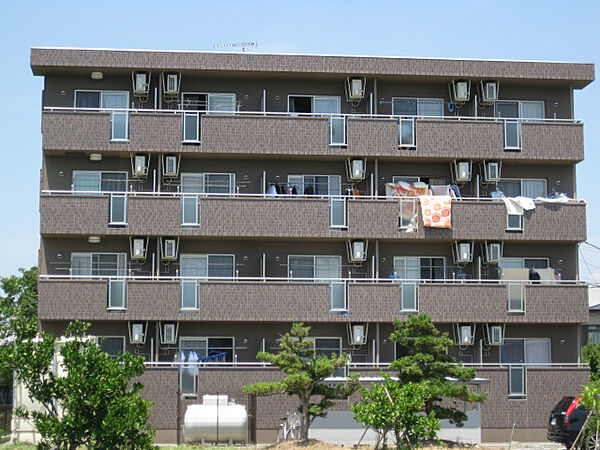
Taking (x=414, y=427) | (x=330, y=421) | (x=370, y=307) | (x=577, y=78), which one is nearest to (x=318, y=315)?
(x=370, y=307)

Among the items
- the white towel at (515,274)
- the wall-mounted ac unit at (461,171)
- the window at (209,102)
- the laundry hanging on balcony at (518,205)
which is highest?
the window at (209,102)

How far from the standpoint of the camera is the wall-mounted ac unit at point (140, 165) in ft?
124

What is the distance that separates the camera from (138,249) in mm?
37219

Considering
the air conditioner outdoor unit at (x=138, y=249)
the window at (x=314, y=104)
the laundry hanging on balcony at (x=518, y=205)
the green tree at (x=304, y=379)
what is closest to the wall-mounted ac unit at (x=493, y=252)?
the laundry hanging on balcony at (x=518, y=205)

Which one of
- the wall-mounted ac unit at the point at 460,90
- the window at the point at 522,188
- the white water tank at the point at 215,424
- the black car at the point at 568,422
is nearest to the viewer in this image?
the black car at the point at 568,422

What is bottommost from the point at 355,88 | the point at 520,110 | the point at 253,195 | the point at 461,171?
the point at 253,195

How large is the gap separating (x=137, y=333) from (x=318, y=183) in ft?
27.9

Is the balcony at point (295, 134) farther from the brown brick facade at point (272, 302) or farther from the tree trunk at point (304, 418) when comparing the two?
the tree trunk at point (304, 418)

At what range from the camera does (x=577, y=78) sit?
39938 mm

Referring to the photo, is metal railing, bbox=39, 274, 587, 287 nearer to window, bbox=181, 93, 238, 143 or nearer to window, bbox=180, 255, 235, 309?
window, bbox=180, 255, 235, 309

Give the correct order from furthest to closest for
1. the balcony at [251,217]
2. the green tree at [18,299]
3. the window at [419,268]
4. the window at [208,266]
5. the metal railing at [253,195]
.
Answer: the green tree at [18,299] < the window at [419,268] < the window at [208,266] < the metal railing at [253,195] < the balcony at [251,217]

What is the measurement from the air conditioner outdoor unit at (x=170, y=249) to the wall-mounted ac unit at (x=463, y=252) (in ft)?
33.1

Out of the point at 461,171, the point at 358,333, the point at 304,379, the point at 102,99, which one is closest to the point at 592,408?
the point at 304,379

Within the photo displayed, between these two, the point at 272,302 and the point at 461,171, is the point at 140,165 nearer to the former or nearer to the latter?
the point at 272,302
